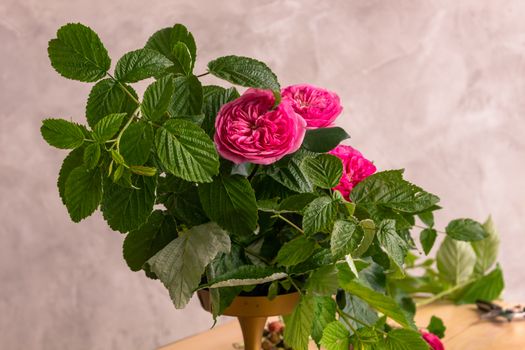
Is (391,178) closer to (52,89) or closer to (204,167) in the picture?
(204,167)

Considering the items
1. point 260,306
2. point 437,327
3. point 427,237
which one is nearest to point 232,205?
point 260,306

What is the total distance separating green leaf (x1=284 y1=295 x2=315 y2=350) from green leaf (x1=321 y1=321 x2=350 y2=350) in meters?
0.02

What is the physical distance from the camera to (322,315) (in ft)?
2.43

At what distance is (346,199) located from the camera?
2.43 feet

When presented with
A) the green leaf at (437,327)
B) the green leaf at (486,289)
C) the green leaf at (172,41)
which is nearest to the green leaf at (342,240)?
the green leaf at (172,41)

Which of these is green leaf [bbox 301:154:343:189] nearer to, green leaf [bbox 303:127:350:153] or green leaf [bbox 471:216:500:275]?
green leaf [bbox 303:127:350:153]

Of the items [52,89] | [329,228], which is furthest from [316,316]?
[52,89]

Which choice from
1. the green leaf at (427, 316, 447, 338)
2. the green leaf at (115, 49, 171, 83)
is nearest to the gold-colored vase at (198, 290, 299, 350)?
the green leaf at (115, 49, 171, 83)

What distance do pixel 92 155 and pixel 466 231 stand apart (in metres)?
0.51

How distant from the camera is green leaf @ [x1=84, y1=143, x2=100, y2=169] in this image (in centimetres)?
63

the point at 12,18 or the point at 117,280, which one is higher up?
the point at 12,18

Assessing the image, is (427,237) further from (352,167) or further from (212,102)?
(212,102)

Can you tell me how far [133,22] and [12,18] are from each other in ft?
0.71

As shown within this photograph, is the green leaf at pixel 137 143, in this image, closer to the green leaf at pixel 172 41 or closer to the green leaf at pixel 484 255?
the green leaf at pixel 172 41
